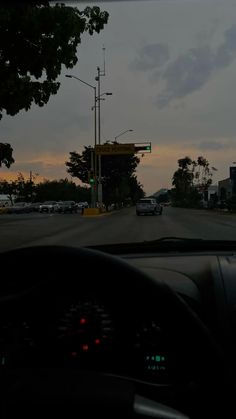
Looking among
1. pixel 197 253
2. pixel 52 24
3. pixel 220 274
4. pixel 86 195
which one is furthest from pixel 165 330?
pixel 86 195

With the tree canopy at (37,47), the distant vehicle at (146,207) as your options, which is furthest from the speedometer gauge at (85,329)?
the distant vehicle at (146,207)

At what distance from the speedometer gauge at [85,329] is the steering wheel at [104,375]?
263 millimetres

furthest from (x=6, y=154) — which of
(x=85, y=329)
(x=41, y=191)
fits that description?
→ (x=41, y=191)

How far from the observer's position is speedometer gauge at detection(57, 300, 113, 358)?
7.22 ft

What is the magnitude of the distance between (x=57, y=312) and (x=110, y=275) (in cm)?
43

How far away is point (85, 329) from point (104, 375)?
38 cm

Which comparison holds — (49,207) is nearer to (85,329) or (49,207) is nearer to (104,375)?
(85,329)

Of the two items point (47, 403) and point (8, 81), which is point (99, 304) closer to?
point (47, 403)

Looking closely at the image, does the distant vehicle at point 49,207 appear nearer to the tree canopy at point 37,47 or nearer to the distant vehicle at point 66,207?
the distant vehicle at point 66,207

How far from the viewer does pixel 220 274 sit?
2.80 meters

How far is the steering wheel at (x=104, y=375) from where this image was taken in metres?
1.77

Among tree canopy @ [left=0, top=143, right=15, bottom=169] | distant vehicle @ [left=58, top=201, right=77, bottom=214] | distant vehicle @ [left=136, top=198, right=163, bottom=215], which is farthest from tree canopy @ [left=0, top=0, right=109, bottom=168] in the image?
distant vehicle @ [left=58, top=201, right=77, bottom=214]

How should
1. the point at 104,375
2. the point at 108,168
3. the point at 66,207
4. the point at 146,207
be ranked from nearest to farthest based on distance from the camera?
the point at 104,375
the point at 146,207
the point at 66,207
the point at 108,168

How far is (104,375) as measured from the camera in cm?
193
